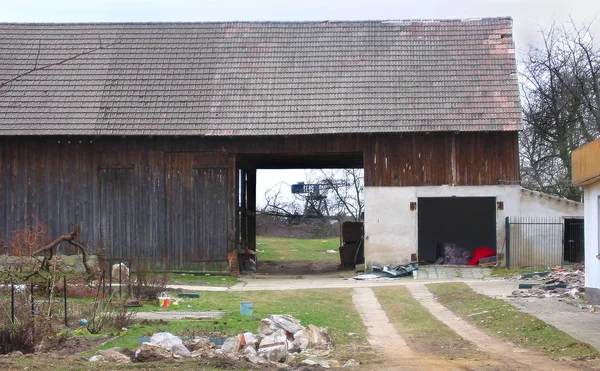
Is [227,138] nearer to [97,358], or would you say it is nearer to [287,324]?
[287,324]

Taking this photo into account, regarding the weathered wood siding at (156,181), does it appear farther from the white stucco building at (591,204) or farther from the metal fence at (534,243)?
the white stucco building at (591,204)

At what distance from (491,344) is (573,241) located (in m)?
17.0

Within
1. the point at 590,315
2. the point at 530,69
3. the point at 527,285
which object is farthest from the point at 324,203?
the point at 590,315

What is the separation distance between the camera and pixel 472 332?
16.1 m

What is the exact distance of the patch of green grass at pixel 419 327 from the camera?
1385cm

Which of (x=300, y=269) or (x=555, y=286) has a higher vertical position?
(x=555, y=286)

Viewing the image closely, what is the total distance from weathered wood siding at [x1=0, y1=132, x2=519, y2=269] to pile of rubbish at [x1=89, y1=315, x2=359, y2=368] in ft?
50.9

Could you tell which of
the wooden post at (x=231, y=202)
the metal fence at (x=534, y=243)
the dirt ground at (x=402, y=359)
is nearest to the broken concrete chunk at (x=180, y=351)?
the dirt ground at (x=402, y=359)

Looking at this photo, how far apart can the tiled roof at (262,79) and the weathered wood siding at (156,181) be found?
0.78 m

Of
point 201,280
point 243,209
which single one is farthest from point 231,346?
point 243,209

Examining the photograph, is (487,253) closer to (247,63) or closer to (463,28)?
(463,28)

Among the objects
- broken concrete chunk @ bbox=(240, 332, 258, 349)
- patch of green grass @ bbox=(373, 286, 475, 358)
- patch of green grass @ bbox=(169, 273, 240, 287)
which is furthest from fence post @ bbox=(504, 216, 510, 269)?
broken concrete chunk @ bbox=(240, 332, 258, 349)

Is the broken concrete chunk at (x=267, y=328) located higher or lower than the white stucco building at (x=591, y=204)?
lower

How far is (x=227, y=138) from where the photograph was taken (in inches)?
1165
